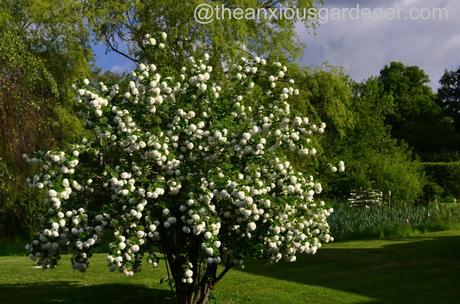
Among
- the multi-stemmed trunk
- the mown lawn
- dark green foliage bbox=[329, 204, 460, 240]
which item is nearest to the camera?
the multi-stemmed trunk

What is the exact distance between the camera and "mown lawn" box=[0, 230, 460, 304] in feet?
34.2

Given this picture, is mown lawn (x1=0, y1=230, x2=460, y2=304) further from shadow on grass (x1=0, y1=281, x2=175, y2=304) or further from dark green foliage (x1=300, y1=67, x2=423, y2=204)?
dark green foliage (x1=300, y1=67, x2=423, y2=204)

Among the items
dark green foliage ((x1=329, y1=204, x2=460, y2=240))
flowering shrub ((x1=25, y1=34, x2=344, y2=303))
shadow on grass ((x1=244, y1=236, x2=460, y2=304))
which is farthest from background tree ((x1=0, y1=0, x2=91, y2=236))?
dark green foliage ((x1=329, y1=204, x2=460, y2=240))

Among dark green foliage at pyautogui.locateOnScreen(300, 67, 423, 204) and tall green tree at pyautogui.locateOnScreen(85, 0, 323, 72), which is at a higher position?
tall green tree at pyautogui.locateOnScreen(85, 0, 323, 72)

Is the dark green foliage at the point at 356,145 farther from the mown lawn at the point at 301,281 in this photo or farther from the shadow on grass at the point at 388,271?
the mown lawn at the point at 301,281

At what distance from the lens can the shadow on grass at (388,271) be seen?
1055 centimetres

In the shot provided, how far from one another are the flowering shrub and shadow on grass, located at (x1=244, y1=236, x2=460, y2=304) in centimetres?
288

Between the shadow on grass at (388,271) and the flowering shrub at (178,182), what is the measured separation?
288cm

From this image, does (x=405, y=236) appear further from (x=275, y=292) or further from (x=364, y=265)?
(x=275, y=292)

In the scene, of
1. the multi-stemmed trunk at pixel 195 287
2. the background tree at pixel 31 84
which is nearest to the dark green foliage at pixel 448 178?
the background tree at pixel 31 84

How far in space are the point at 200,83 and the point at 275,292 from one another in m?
4.38

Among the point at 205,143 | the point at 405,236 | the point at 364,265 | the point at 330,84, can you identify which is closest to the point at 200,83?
the point at 205,143

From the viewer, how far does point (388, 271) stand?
1273 cm

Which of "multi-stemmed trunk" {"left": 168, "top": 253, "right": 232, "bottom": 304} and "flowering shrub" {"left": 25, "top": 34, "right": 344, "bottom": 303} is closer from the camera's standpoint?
"flowering shrub" {"left": 25, "top": 34, "right": 344, "bottom": 303}
